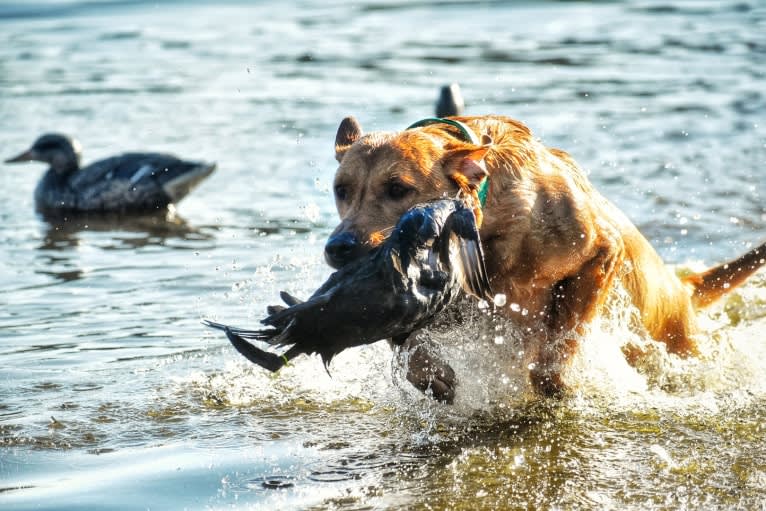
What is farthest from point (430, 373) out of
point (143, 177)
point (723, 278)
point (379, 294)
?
point (143, 177)

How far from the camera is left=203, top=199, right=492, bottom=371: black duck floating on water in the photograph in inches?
160

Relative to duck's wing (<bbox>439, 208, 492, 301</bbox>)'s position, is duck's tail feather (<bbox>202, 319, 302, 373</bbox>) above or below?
below

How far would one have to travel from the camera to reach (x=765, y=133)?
38.4ft

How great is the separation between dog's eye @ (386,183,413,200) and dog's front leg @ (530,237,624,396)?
0.94 meters

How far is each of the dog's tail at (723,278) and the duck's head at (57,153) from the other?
21.7ft

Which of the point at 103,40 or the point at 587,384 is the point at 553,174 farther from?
the point at 103,40

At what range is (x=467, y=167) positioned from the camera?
4.76 meters

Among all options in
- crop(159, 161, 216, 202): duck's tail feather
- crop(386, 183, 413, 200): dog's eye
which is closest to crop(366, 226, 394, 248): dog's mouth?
crop(386, 183, 413, 200): dog's eye

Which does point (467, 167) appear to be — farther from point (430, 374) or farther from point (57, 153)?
point (57, 153)

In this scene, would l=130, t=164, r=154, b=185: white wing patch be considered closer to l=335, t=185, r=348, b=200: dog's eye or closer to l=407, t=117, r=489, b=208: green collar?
l=407, t=117, r=489, b=208: green collar

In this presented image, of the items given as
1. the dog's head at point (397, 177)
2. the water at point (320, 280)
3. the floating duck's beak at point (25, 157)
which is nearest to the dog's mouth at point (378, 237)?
the dog's head at point (397, 177)

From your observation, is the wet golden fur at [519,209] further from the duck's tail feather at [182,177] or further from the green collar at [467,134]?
the duck's tail feather at [182,177]

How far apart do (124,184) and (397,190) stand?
602 centimetres

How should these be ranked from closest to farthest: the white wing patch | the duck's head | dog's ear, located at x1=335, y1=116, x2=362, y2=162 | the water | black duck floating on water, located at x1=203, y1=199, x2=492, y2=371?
black duck floating on water, located at x1=203, y1=199, x2=492, y2=371, the water, dog's ear, located at x1=335, y1=116, x2=362, y2=162, the white wing patch, the duck's head
